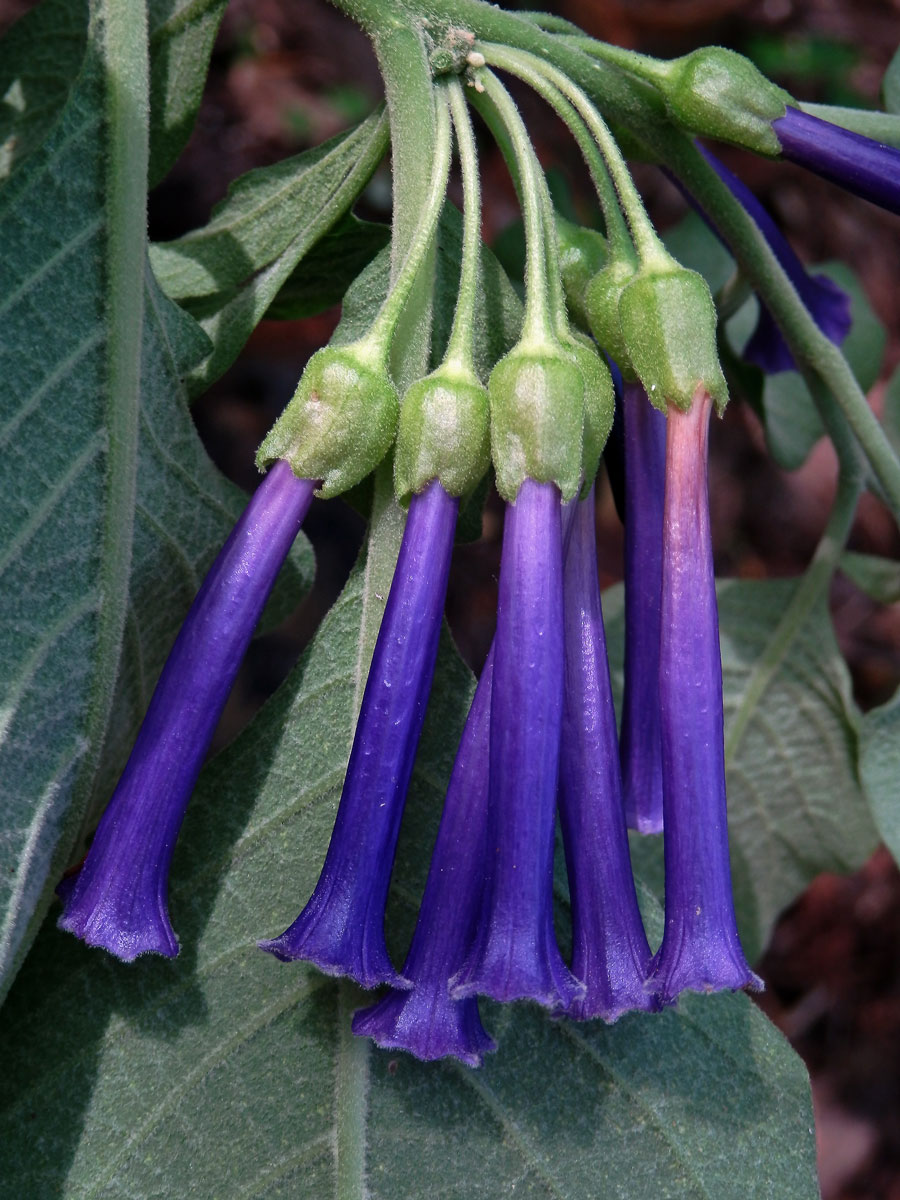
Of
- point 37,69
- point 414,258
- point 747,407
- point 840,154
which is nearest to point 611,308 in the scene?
point 414,258

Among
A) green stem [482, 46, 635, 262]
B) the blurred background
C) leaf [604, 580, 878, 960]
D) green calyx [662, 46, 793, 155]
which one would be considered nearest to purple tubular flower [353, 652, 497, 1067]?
green stem [482, 46, 635, 262]

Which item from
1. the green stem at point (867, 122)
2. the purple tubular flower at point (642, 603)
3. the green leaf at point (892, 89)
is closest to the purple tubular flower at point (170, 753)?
the purple tubular flower at point (642, 603)

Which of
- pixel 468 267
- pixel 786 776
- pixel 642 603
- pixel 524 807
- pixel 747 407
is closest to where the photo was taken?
pixel 524 807

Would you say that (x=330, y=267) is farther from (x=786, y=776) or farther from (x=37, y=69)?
(x=786, y=776)

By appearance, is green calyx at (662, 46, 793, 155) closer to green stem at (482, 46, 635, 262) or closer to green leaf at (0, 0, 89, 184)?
green stem at (482, 46, 635, 262)

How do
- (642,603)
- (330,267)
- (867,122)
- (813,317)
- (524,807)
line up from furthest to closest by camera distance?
(813,317) < (330,267) < (867,122) < (642,603) < (524,807)
